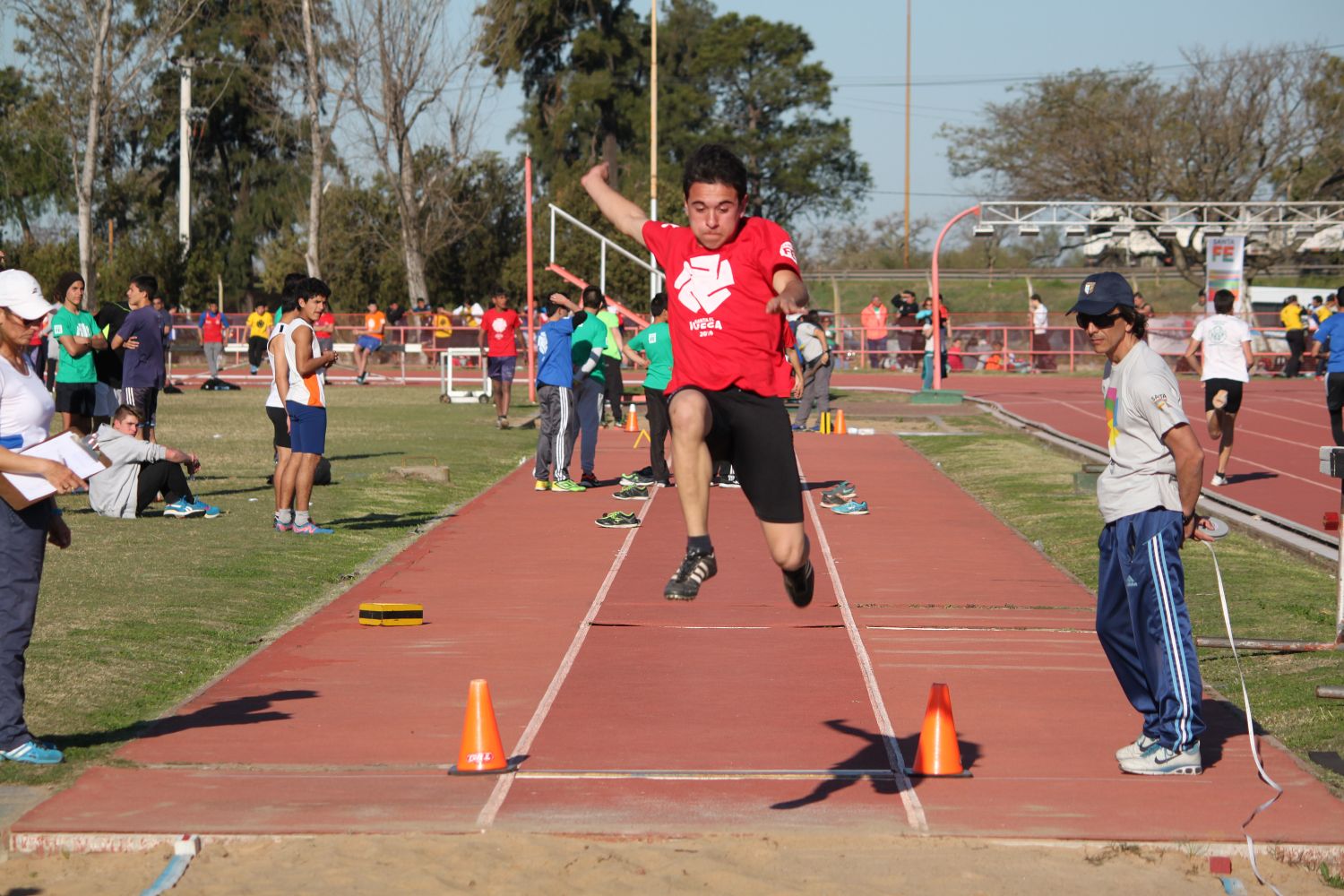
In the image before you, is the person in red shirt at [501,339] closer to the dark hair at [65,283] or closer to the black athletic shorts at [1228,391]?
the dark hair at [65,283]

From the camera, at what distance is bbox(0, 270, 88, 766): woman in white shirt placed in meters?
7.04

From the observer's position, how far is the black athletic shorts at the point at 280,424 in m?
14.0

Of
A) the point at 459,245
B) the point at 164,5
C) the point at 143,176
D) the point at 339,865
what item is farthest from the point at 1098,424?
the point at 143,176

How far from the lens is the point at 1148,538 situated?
7.06 meters

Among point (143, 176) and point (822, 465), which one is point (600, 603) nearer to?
point (822, 465)

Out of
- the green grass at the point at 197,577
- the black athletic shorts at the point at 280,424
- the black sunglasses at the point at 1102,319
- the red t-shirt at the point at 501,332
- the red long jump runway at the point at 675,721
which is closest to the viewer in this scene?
the red long jump runway at the point at 675,721

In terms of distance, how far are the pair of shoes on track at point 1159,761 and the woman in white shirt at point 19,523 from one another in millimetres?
4903

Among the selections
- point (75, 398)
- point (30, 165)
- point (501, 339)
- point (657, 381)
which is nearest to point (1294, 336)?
point (501, 339)

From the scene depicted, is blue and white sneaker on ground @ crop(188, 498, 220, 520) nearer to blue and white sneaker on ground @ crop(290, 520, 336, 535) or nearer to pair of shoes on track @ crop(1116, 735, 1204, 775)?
blue and white sneaker on ground @ crop(290, 520, 336, 535)

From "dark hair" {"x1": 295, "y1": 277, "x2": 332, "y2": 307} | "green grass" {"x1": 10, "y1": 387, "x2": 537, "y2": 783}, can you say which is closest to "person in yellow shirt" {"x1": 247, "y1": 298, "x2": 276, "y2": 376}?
"green grass" {"x1": 10, "y1": 387, "x2": 537, "y2": 783}

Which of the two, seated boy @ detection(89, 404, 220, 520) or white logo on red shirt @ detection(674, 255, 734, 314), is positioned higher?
white logo on red shirt @ detection(674, 255, 734, 314)

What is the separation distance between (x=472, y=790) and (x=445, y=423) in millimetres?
21156

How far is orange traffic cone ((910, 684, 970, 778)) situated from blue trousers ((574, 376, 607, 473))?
36.1 ft

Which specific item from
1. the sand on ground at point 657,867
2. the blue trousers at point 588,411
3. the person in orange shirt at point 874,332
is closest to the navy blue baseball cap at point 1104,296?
the sand on ground at point 657,867
